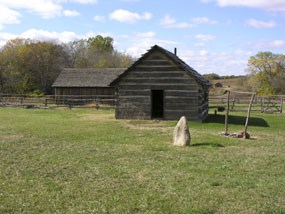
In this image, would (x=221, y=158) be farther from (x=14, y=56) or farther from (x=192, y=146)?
(x=14, y=56)

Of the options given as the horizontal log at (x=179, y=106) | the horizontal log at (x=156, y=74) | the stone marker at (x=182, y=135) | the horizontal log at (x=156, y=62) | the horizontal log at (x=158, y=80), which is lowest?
the stone marker at (x=182, y=135)

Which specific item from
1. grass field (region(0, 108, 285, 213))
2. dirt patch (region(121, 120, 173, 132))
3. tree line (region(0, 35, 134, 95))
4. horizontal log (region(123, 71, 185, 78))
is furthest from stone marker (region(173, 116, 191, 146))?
tree line (region(0, 35, 134, 95))

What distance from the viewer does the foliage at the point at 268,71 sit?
75.7 meters

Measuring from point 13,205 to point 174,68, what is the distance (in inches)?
728

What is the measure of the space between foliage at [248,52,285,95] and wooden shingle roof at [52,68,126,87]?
41125 mm

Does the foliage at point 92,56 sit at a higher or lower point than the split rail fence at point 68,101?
higher

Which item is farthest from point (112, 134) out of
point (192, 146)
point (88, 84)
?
point (88, 84)

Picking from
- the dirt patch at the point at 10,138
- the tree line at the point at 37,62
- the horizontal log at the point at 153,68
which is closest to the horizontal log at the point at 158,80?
the horizontal log at the point at 153,68

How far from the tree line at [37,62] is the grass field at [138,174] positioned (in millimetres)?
46019

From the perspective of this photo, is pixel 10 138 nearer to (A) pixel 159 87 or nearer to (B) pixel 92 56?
(A) pixel 159 87

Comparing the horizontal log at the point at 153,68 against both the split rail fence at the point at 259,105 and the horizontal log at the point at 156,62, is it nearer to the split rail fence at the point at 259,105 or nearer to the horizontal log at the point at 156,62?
the horizontal log at the point at 156,62

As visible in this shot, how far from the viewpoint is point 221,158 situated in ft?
40.2

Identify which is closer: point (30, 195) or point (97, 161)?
point (30, 195)

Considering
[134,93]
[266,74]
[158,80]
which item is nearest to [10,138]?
[134,93]
